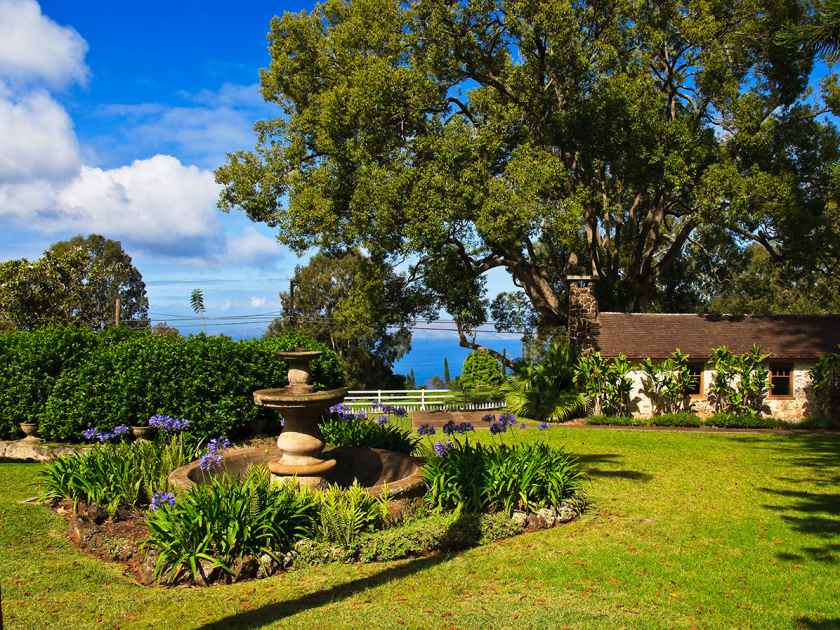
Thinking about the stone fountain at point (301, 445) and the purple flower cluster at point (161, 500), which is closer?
the purple flower cluster at point (161, 500)

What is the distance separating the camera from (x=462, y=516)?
839cm

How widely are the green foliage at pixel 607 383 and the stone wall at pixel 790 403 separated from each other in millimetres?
682

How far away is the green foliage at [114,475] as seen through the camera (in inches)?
344

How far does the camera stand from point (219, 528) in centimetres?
697

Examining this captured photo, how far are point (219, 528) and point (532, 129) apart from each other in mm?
20288

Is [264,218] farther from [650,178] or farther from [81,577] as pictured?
[81,577]

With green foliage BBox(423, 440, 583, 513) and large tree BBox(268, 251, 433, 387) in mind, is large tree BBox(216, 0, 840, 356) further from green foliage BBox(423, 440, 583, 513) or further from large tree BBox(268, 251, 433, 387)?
large tree BBox(268, 251, 433, 387)

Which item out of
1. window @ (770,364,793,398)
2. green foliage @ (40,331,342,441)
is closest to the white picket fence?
window @ (770,364,793,398)

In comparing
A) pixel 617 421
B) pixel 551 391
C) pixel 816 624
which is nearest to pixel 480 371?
pixel 551 391

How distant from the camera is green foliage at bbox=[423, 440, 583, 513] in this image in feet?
29.0

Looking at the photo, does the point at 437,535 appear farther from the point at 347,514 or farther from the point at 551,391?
the point at 551,391

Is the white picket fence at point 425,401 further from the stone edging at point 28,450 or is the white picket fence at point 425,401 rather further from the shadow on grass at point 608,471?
the stone edging at point 28,450

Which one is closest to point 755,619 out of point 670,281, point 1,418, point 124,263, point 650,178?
point 1,418

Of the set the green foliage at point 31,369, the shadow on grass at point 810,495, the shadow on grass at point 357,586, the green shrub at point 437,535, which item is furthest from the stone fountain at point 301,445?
the green foliage at point 31,369
